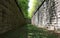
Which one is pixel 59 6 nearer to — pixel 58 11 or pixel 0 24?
pixel 58 11

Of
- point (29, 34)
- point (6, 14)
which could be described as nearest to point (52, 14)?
point (29, 34)

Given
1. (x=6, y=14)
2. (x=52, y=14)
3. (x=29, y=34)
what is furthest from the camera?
(x=52, y=14)

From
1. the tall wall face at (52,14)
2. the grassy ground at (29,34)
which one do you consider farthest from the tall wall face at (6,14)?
the tall wall face at (52,14)

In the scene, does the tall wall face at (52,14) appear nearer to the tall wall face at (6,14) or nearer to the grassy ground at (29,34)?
the grassy ground at (29,34)

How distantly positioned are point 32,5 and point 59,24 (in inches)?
1785

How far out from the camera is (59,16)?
302 inches

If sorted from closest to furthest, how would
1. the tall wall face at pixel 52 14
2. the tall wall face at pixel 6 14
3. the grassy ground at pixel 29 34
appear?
1. the grassy ground at pixel 29 34
2. the tall wall face at pixel 6 14
3. the tall wall face at pixel 52 14

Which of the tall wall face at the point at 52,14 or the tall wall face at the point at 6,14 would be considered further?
the tall wall face at the point at 52,14

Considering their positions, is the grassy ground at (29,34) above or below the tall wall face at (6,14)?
below

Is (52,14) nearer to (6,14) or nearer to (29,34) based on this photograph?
(29,34)

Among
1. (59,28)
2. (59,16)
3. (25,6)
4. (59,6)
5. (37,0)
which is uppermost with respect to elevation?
(37,0)

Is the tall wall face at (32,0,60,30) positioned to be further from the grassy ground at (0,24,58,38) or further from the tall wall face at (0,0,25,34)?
the tall wall face at (0,0,25,34)

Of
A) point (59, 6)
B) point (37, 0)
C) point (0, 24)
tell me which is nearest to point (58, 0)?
point (59, 6)

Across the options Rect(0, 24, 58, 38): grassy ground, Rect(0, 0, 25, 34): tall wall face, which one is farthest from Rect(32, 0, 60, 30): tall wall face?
Rect(0, 0, 25, 34): tall wall face
